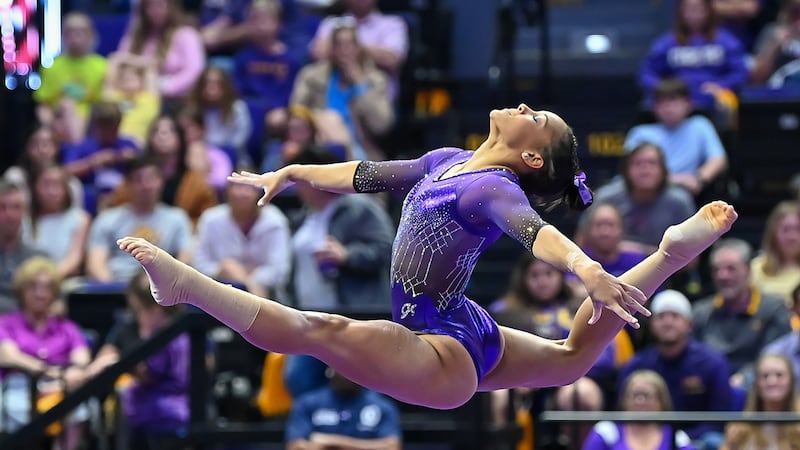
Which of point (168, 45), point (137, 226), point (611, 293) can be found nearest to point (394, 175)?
point (611, 293)

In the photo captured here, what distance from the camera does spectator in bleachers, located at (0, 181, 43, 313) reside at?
862 cm

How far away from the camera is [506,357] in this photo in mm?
4875

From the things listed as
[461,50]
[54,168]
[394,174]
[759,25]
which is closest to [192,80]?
[54,168]

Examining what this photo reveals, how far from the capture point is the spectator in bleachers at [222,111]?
31.6 feet

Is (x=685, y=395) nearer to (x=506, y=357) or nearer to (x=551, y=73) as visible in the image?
(x=506, y=357)

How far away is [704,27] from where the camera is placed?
380 inches

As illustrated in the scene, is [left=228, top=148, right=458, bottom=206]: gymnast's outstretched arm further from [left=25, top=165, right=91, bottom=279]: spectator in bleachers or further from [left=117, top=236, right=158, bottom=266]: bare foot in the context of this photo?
[left=25, top=165, right=91, bottom=279]: spectator in bleachers

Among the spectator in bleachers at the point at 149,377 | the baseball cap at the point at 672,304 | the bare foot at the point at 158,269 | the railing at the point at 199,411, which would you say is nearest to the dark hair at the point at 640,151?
the baseball cap at the point at 672,304

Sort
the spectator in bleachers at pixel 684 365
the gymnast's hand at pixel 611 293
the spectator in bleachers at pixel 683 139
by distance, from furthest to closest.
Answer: the spectator in bleachers at pixel 683 139
the spectator in bleachers at pixel 684 365
the gymnast's hand at pixel 611 293

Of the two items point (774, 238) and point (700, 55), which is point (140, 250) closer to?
point (774, 238)

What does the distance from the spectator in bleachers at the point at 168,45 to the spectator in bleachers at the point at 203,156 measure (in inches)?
25.8

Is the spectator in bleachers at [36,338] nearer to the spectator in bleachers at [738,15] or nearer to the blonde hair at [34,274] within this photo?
the blonde hair at [34,274]

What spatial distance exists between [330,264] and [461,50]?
4469 millimetres

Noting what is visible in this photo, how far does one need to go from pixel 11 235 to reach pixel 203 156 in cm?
131
